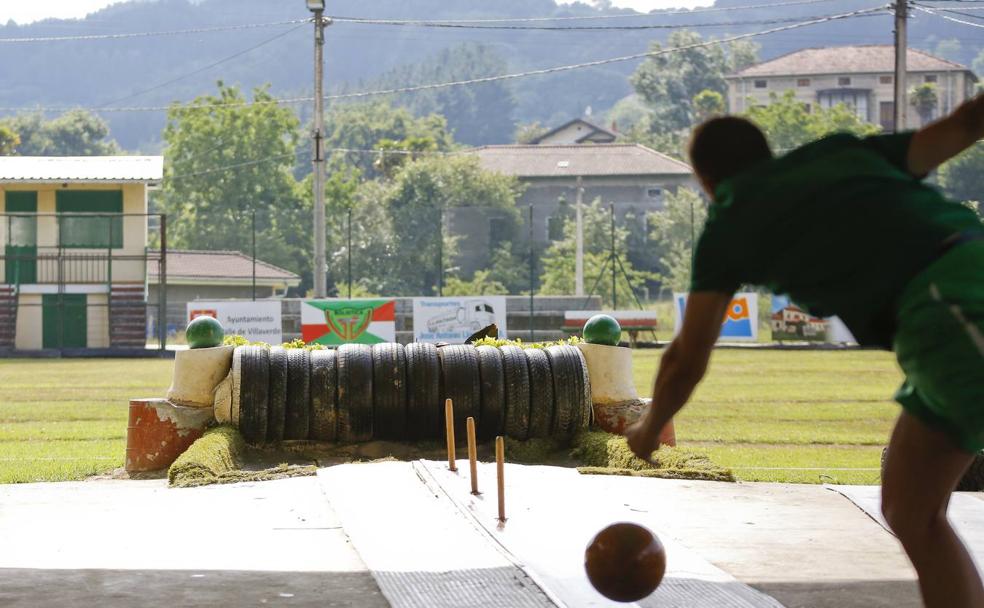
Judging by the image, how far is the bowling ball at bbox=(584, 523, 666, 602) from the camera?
5484 mm

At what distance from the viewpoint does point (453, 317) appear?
120 ft

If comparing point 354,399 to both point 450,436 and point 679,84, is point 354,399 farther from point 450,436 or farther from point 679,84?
point 679,84

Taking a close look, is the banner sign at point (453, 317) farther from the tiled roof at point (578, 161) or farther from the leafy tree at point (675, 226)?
the tiled roof at point (578, 161)

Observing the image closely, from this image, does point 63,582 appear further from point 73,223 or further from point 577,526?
point 73,223

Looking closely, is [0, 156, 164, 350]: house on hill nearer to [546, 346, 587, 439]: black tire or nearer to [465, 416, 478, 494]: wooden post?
[546, 346, 587, 439]: black tire

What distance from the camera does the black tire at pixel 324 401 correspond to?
12.9 metres

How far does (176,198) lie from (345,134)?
3578 inches

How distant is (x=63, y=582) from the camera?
281 inches

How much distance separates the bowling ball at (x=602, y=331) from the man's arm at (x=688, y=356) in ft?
29.3

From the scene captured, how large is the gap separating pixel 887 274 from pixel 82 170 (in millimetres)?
47578

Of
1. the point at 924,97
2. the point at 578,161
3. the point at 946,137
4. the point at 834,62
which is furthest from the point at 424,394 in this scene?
the point at 834,62

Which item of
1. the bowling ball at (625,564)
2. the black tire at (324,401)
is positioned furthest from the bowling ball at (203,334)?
the bowling ball at (625,564)

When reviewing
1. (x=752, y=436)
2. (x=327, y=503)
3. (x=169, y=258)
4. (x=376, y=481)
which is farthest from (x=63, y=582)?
(x=169, y=258)

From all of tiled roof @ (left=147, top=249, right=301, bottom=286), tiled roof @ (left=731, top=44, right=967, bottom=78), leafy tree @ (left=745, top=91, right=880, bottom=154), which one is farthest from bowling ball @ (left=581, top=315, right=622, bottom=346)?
tiled roof @ (left=731, top=44, right=967, bottom=78)
